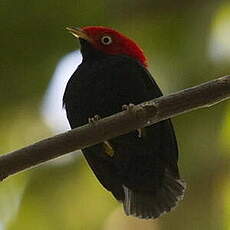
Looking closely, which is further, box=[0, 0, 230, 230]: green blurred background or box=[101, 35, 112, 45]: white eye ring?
box=[101, 35, 112, 45]: white eye ring

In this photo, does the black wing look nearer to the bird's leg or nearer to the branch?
the bird's leg

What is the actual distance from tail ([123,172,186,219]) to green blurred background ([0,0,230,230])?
20 cm

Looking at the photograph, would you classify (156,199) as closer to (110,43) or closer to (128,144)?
(128,144)

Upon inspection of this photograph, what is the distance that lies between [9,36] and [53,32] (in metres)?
0.12

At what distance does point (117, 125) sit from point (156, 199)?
0.74 m

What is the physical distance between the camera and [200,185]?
1.39 m

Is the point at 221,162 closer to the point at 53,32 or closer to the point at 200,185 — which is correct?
the point at 200,185

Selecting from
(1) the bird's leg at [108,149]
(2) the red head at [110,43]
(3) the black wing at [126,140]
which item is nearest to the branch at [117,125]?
(3) the black wing at [126,140]

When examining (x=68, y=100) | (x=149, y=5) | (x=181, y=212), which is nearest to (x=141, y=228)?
(x=181, y=212)

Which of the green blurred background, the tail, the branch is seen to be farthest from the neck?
the branch

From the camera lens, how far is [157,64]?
1.38 metres

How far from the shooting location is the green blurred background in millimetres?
1251

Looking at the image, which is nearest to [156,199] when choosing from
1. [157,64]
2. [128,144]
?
[128,144]

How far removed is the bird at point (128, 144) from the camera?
5.90 ft
